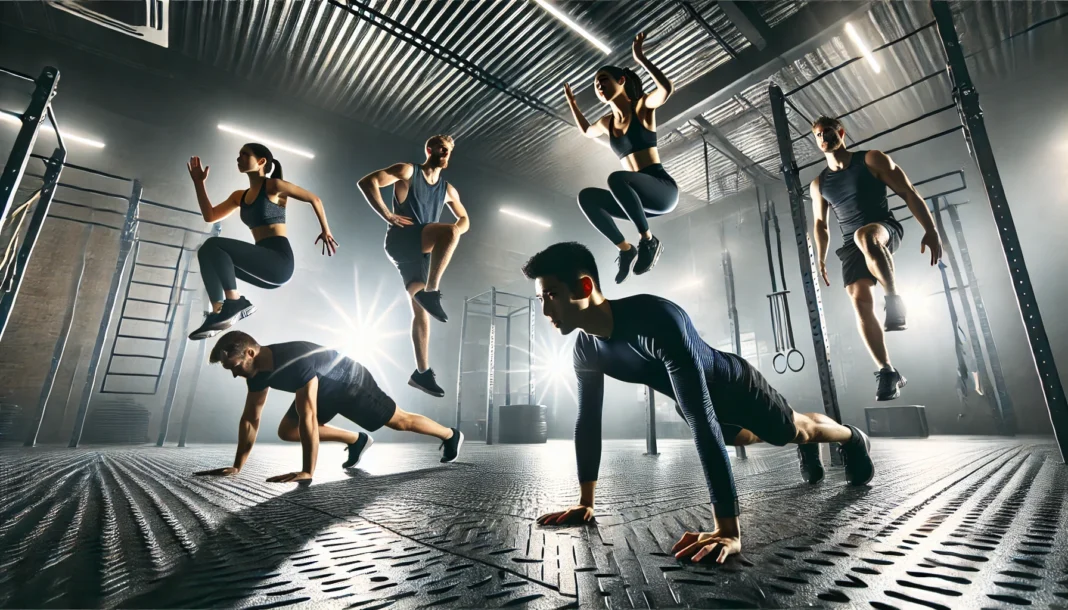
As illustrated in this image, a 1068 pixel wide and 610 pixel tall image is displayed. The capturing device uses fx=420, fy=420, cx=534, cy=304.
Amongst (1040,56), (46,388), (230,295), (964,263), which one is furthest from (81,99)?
(1040,56)

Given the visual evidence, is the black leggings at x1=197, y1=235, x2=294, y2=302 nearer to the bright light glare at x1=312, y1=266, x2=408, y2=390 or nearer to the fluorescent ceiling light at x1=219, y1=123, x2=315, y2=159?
the fluorescent ceiling light at x1=219, y1=123, x2=315, y2=159

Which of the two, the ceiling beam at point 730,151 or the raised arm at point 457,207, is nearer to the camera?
the raised arm at point 457,207

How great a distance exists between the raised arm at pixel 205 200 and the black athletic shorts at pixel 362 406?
135 centimetres

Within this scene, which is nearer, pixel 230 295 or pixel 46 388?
pixel 230 295

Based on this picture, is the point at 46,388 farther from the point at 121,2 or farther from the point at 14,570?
the point at 14,570

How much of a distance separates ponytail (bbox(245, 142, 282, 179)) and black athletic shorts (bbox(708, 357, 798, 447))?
2.92m

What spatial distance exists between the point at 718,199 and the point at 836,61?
4.38 metres

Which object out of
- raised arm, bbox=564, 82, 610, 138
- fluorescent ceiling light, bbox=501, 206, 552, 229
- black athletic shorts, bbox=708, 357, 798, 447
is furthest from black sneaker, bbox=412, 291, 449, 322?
fluorescent ceiling light, bbox=501, 206, 552, 229

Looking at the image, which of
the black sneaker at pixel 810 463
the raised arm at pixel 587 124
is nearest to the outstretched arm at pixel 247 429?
the raised arm at pixel 587 124

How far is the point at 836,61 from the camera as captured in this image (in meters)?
6.32

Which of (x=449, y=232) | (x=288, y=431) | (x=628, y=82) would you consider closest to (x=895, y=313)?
(x=628, y=82)

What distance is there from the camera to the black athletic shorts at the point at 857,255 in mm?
2611

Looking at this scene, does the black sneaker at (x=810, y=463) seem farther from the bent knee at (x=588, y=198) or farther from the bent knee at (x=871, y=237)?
the bent knee at (x=588, y=198)

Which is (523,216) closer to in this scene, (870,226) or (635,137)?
(635,137)
